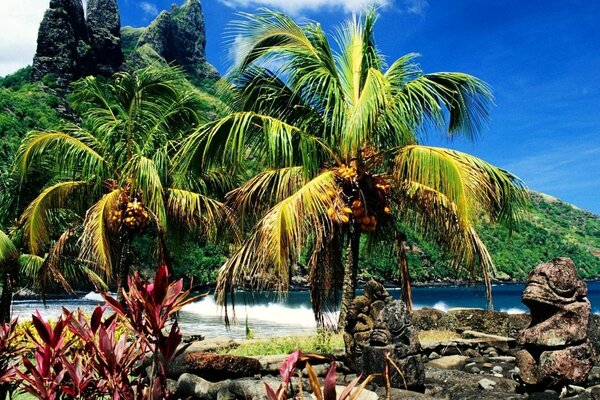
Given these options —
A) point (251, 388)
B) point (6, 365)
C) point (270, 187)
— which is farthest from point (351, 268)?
point (6, 365)

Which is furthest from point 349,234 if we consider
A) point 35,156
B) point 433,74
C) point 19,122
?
point 19,122

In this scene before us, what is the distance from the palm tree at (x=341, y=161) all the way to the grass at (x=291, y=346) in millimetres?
492

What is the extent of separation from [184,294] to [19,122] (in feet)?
133

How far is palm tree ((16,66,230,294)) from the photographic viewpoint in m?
10.9

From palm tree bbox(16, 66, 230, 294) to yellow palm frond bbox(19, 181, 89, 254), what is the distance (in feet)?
0.06

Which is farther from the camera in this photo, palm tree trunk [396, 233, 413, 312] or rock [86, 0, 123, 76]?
rock [86, 0, 123, 76]

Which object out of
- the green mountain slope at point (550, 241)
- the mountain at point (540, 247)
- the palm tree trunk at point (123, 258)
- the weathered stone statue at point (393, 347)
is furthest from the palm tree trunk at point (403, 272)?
the green mountain slope at point (550, 241)

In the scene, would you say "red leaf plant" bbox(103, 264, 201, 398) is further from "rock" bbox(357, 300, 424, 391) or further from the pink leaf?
"rock" bbox(357, 300, 424, 391)

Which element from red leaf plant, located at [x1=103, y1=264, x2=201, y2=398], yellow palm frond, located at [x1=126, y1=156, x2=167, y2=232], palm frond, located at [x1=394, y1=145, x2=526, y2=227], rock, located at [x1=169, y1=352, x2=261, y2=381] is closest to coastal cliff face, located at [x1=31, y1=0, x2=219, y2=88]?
yellow palm frond, located at [x1=126, y1=156, x2=167, y2=232]

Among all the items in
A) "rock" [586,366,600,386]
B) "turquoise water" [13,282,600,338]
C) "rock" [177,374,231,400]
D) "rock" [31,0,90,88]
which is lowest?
"turquoise water" [13,282,600,338]

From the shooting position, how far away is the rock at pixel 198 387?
6168 mm

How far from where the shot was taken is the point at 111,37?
61.0m

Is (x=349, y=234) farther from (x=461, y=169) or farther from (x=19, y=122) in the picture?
(x=19, y=122)

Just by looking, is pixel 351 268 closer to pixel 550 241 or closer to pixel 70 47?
pixel 70 47
